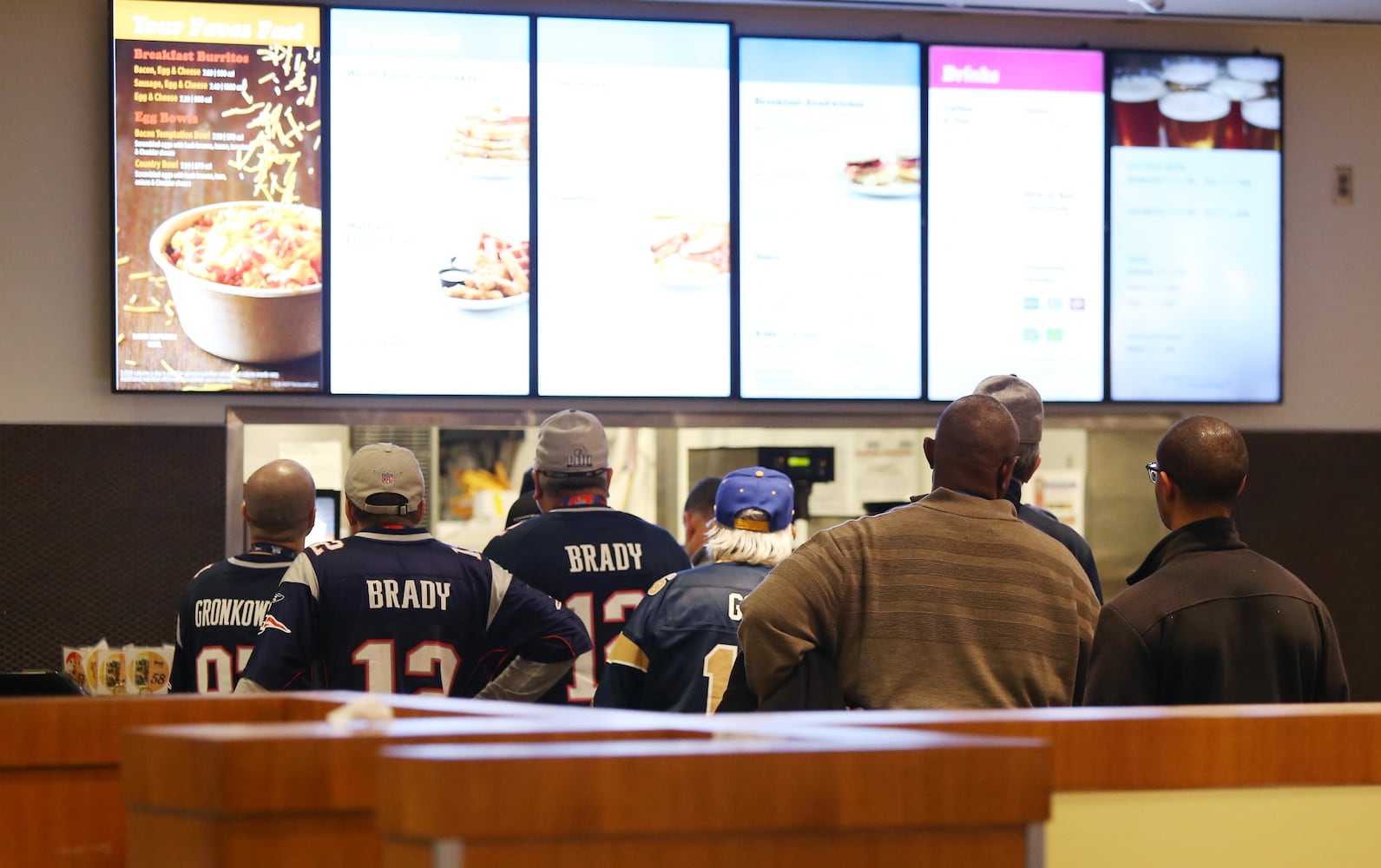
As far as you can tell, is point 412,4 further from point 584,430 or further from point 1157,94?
point 1157,94

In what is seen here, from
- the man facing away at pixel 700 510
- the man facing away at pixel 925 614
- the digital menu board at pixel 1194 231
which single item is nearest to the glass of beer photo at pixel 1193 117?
the digital menu board at pixel 1194 231

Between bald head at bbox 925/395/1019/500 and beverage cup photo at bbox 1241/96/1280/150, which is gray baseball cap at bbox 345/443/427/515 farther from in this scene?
beverage cup photo at bbox 1241/96/1280/150

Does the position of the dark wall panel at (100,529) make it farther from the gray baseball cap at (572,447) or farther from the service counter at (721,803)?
the service counter at (721,803)

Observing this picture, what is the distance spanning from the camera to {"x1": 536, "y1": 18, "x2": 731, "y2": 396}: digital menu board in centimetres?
471

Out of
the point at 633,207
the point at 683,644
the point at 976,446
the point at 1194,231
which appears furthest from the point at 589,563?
the point at 1194,231

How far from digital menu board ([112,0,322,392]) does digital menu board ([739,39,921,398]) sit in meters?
1.37

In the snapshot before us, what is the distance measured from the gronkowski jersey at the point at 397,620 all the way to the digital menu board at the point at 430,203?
1746mm

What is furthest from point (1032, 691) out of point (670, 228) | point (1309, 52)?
point (1309, 52)

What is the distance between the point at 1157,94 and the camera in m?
5.06

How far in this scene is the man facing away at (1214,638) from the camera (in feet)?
7.14

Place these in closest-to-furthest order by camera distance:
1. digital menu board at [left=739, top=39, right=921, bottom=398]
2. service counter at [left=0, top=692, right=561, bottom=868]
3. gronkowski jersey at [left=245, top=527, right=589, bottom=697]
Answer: service counter at [left=0, top=692, right=561, bottom=868], gronkowski jersey at [left=245, top=527, right=589, bottom=697], digital menu board at [left=739, top=39, right=921, bottom=398]

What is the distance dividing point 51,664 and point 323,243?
4.91 ft

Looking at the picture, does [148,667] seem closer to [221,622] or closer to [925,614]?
[221,622]

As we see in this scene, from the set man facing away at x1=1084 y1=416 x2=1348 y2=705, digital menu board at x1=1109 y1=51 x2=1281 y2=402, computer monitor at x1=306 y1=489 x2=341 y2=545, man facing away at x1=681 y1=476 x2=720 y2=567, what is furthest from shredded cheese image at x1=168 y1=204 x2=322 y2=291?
man facing away at x1=1084 y1=416 x2=1348 y2=705
